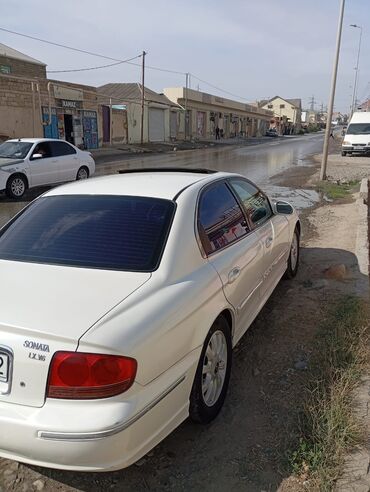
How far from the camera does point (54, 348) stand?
84.0 inches

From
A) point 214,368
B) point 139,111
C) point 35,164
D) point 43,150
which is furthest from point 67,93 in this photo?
point 214,368

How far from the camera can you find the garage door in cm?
4466

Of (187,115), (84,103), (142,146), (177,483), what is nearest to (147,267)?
(177,483)

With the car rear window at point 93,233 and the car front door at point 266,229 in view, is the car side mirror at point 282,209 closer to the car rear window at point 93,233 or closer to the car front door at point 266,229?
the car front door at point 266,229

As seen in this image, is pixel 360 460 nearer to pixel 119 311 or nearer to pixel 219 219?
pixel 119 311

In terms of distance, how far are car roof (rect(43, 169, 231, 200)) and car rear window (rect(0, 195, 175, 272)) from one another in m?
0.08

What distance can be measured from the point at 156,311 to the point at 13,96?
26.4 meters

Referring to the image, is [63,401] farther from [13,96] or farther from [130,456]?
[13,96]

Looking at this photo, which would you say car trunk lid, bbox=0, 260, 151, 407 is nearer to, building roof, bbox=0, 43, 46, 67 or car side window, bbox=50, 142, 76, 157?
car side window, bbox=50, 142, 76, 157

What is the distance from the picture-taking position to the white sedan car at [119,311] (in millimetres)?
2127

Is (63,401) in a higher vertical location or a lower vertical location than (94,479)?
higher

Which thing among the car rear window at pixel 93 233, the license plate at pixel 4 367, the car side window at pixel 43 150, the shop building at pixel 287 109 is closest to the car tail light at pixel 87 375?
the license plate at pixel 4 367

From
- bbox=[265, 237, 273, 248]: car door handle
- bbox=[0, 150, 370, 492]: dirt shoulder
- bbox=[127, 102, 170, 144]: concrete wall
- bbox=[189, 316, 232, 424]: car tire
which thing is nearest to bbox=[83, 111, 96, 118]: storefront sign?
bbox=[127, 102, 170, 144]: concrete wall

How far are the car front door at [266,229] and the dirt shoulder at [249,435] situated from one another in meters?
Answer: 0.40
